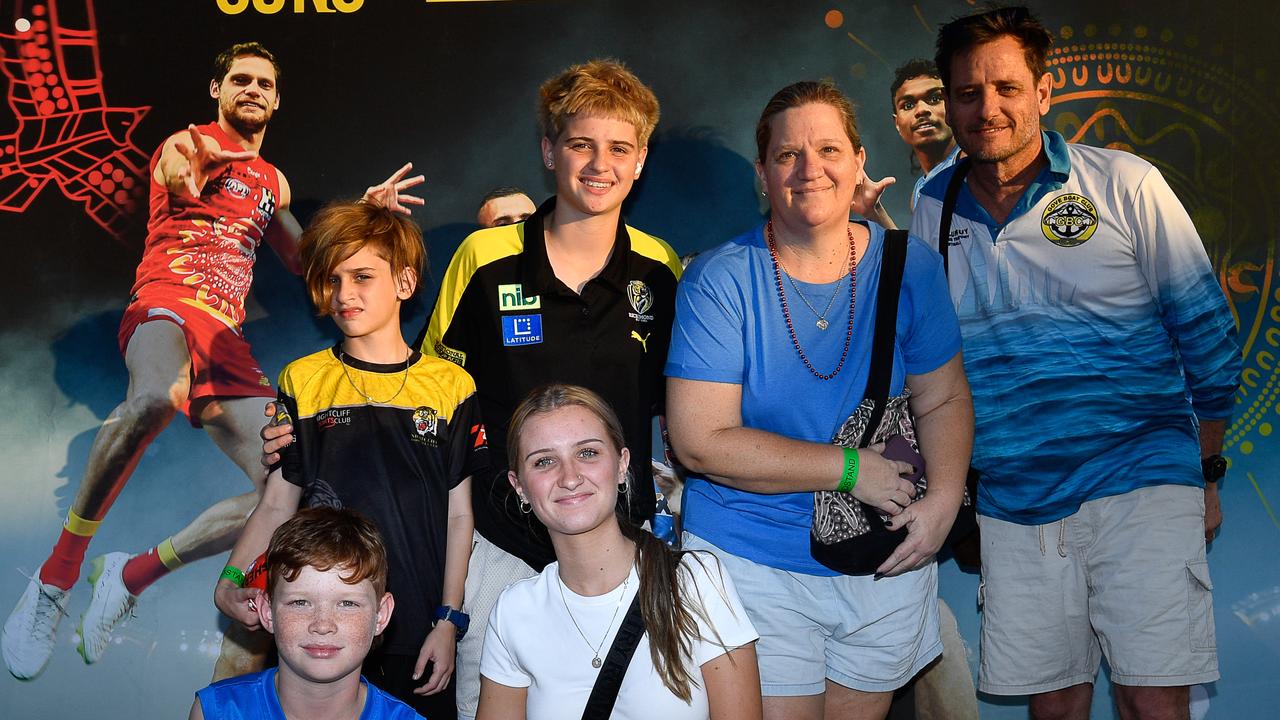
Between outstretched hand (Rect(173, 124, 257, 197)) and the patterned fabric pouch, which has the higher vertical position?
outstretched hand (Rect(173, 124, 257, 197))

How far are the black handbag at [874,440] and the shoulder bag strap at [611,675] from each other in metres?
0.56

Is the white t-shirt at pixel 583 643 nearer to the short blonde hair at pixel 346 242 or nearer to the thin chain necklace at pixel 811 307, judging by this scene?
the thin chain necklace at pixel 811 307

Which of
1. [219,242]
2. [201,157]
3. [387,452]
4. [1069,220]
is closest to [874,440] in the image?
[1069,220]

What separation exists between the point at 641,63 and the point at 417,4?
892 millimetres

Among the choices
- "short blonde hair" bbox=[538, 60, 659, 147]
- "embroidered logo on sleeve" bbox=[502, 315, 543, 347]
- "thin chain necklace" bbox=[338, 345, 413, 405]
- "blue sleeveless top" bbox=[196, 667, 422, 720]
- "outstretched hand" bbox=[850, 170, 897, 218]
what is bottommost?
"blue sleeveless top" bbox=[196, 667, 422, 720]

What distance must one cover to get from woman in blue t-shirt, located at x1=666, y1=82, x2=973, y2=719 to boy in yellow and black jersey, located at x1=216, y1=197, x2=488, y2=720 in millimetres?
716

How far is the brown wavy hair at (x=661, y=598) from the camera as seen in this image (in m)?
2.49

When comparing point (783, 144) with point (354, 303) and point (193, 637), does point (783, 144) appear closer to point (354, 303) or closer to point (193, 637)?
point (354, 303)

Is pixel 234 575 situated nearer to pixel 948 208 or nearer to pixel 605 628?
pixel 605 628

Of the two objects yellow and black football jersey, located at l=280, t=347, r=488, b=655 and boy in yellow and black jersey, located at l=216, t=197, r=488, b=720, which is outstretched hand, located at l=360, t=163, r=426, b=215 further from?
yellow and black football jersey, located at l=280, t=347, r=488, b=655

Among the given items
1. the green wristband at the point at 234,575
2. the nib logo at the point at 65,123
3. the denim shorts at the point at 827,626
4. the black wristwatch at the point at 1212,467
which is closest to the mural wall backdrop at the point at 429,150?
the nib logo at the point at 65,123

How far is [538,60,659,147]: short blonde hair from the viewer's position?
10.7 ft

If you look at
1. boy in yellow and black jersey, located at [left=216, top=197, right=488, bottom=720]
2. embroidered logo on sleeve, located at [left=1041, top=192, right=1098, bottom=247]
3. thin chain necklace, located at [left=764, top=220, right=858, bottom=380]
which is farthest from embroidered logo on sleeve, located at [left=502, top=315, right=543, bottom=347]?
embroidered logo on sleeve, located at [left=1041, top=192, right=1098, bottom=247]

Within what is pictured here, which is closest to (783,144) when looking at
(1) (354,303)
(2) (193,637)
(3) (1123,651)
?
(1) (354,303)
